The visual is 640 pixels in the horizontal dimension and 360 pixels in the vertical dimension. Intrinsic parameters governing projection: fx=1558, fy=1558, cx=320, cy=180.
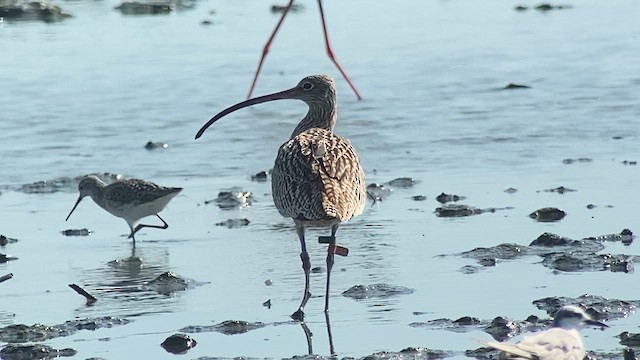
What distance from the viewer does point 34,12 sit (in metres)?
26.1

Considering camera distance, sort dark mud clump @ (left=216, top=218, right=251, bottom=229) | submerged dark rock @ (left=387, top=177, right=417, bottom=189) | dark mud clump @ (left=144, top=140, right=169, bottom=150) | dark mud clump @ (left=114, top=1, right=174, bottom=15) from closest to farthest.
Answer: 1. dark mud clump @ (left=216, top=218, right=251, bottom=229)
2. submerged dark rock @ (left=387, top=177, right=417, bottom=189)
3. dark mud clump @ (left=144, top=140, right=169, bottom=150)
4. dark mud clump @ (left=114, top=1, right=174, bottom=15)

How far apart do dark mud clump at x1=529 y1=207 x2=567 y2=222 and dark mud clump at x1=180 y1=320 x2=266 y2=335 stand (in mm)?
2996

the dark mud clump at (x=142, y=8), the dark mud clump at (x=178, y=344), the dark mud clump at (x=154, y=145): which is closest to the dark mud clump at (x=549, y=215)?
the dark mud clump at (x=178, y=344)

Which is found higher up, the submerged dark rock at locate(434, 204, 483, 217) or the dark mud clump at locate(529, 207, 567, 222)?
the dark mud clump at locate(529, 207, 567, 222)

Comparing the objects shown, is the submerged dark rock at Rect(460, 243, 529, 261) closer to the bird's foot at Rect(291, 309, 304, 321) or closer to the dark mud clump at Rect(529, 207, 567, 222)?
the dark mud clump at Rect(529, 207, 567, 222)

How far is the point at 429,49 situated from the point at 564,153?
8031 millimetres

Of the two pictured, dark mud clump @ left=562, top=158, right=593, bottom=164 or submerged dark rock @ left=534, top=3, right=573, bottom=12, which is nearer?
dark mud clump @ left=562, top=158, right=593, bottom=164

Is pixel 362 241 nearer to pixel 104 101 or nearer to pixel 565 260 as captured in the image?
pixel 565 260

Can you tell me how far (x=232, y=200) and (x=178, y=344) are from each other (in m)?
4.05

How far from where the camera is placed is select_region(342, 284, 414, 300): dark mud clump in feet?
26.8

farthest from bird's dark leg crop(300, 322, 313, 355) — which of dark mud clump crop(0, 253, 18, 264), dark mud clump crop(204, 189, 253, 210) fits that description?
dark mud clump crop(204, 189, 253, 210)

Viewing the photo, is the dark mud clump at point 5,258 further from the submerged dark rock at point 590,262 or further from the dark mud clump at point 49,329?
the submerged dark rock at point 590,262

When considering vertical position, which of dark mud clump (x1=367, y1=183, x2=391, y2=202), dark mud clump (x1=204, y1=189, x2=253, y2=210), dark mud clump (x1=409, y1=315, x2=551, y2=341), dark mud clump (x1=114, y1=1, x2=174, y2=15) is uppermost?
dark mud clump (x1=409, y1=315, x2=551, y2=341)

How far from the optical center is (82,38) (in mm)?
23156
